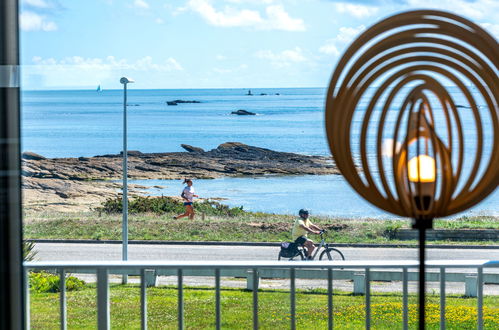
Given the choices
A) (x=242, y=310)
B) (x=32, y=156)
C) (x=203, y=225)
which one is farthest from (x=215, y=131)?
(x=242, y=310)

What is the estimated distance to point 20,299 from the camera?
1.59 m

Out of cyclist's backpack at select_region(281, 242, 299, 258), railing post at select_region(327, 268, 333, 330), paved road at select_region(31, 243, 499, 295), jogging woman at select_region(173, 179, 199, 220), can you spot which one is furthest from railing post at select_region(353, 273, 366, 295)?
jogging woman at select_region(173, 179, 199, 220)

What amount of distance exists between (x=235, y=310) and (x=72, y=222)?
5406 mm

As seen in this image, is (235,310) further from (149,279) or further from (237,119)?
(237,119)

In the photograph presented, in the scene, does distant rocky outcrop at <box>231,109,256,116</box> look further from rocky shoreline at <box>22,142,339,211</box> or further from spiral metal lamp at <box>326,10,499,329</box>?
spiral metal lamp at <box>326,10,499,329</box>

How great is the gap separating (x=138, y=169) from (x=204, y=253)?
115 inches

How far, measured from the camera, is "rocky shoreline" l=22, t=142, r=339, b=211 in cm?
1208

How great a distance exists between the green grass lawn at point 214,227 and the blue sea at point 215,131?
0.28 meters

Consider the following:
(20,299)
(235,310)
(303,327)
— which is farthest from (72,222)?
(20,299)

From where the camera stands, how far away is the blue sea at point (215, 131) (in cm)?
1199

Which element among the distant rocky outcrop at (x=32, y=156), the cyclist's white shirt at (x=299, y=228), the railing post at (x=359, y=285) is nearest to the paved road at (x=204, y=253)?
the cyclist's white shirt at (x=299, y=228)

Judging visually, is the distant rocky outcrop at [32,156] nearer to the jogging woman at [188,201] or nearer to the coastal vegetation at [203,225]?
the coastal vegetation at [203,225]

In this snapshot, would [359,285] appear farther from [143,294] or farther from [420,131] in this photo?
[420,131]

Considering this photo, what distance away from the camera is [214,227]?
1152 centimetres
